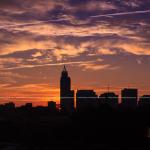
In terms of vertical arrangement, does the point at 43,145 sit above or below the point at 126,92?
below

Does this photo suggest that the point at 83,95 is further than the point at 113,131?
Yes

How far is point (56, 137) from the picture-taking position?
8100 cm

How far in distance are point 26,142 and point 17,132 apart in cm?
1179

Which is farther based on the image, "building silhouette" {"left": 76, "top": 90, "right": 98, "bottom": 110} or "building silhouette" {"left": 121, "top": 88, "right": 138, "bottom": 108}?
"building silhouette" {"left": 76, "top": 90, "right": 98, "bottom": 110}

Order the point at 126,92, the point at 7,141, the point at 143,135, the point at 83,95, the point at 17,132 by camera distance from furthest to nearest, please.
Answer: the point at 83,95
the point at 126,92
the point at 17,132
the point at 7,141
the point at 143,135

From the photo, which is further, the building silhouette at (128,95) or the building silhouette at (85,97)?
the building silhouette at (85,97)

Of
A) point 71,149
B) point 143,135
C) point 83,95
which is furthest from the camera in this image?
point 83,95

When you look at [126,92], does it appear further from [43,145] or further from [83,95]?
[43,145]

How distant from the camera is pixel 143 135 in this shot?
77.6 metres

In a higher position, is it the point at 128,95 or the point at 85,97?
the point at 128,95

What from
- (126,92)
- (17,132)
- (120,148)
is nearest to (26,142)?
(17,132)

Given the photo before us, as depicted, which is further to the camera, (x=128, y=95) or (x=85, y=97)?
(x=85, y=97)

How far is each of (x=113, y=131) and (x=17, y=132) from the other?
2206 cm

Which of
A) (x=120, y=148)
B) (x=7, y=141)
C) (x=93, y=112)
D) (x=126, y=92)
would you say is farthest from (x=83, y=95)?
(x=120, y=148)
